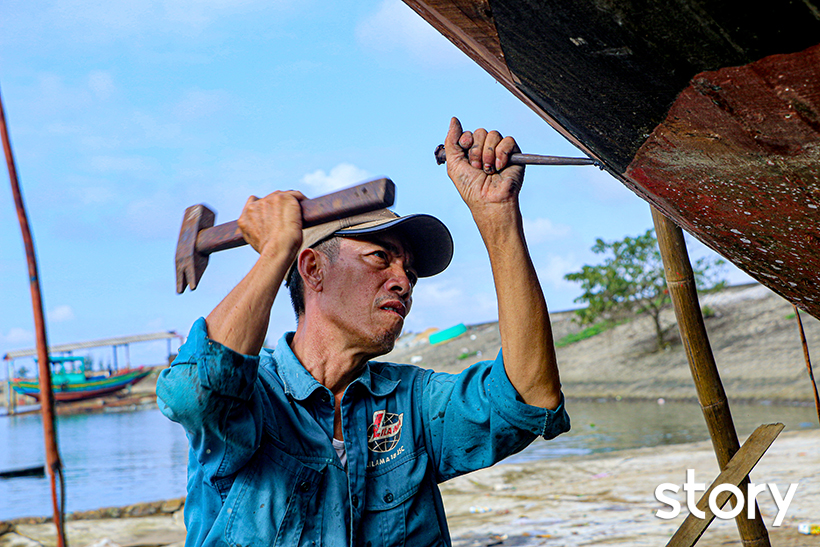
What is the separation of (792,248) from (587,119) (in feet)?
1.89

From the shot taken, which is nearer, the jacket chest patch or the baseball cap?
the jacket chest patch

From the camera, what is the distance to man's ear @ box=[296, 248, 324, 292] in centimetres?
219

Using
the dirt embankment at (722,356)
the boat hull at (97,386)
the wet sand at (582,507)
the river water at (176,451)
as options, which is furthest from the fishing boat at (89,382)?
the wet sand at (582,507)

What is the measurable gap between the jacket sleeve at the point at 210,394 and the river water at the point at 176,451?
925 centimetres

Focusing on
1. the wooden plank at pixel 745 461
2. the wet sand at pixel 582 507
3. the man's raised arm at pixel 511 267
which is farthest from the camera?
the wet sand at pixel 582 507

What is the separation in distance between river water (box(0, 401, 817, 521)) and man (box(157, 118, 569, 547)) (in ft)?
28.8

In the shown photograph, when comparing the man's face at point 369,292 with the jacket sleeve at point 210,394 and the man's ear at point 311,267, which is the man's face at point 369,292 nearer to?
the man's ear at point 311,267

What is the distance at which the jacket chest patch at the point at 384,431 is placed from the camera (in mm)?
1945

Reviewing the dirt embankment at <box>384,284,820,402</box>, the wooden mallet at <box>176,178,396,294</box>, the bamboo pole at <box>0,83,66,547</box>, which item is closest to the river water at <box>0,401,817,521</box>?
the dirt embankment at <box>384,284,820,402</box>

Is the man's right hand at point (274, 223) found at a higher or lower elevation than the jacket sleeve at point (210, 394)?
higher

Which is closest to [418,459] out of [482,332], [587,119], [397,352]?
[587,119]

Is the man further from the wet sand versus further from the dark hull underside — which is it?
the wet sand

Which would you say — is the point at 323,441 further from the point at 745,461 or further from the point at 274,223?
the point at 745,461

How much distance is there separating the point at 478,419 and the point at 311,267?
0.74m
